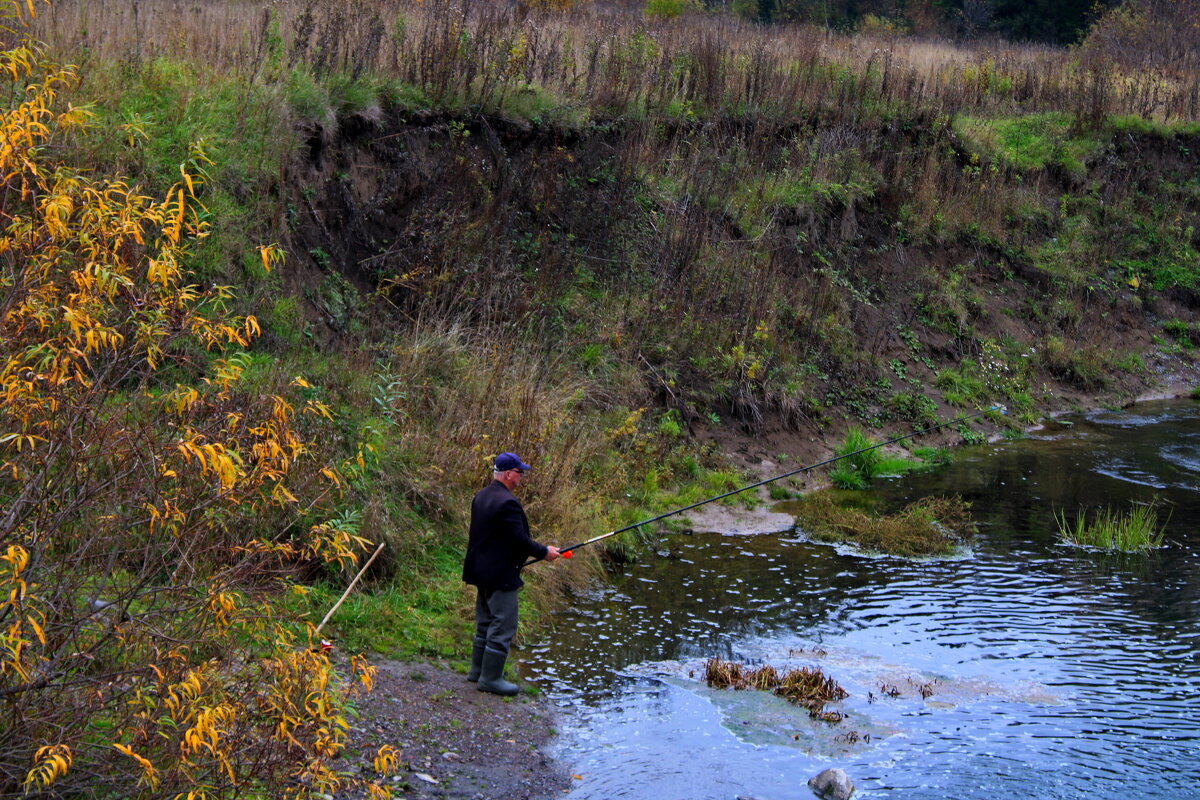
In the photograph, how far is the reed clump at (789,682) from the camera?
7.84 metres

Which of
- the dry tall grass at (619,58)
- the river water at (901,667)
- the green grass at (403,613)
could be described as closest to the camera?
the river water at (901,667)

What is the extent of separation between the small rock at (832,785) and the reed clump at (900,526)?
17.5ft

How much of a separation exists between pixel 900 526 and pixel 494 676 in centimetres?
576

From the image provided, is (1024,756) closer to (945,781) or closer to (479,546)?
(945,781)

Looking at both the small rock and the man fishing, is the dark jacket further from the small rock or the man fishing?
the small rock

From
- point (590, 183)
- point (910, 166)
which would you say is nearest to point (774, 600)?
point (590, 183)

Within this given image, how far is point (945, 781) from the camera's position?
22.4 feet

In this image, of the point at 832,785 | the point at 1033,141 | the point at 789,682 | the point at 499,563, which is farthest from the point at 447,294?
the point at 1033,141

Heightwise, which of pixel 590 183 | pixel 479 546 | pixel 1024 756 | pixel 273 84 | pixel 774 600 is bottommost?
pixel 774 600

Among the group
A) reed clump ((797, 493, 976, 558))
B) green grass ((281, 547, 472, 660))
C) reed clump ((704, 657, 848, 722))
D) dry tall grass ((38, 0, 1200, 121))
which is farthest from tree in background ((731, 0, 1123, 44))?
reed clump ((704, 657, 848, 722))

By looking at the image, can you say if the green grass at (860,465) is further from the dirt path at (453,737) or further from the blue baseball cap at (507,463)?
the dirt path at (453,737)

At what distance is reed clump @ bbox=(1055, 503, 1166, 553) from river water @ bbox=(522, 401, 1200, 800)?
8.4 inches

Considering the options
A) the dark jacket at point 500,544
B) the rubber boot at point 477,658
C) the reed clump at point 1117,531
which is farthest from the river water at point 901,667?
the dark jacket at point 500,544

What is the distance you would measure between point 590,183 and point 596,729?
35.3 ft
